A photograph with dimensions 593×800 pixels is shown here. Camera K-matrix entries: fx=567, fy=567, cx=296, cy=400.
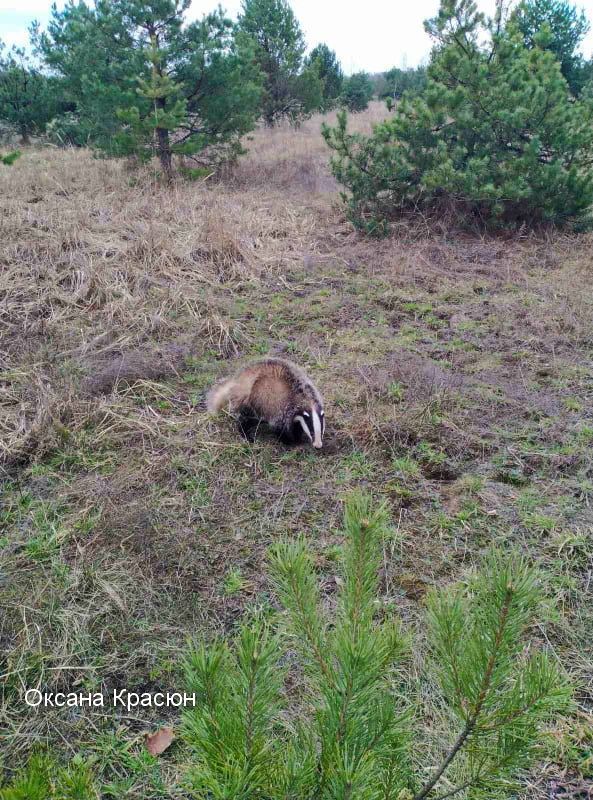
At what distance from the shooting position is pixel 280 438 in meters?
3.91

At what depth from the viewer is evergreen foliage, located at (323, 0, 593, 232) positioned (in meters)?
7.23

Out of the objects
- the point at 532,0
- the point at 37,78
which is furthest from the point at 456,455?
the point at 37,78

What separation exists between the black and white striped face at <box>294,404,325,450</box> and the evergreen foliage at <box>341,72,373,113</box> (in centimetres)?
1790

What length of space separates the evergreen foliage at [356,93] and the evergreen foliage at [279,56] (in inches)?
159

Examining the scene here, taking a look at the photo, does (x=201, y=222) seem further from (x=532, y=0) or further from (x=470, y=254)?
(x=532, y=0)

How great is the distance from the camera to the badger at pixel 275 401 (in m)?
3.74

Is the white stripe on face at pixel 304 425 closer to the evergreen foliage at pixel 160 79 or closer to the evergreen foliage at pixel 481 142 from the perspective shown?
the evergreen foliage at pixel 481 142

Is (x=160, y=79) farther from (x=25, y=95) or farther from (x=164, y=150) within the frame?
(x=25, y=95)

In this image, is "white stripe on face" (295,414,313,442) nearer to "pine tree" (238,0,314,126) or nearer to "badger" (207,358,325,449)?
"badger" (207,358,325,449)

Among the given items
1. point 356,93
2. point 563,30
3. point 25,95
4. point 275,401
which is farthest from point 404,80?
point 275,401

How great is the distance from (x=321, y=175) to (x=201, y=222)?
4.32m

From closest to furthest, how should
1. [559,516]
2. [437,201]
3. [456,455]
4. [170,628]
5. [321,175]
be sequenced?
1. [170,628]
2. [559,516]
3. [456,455]
4. [437,201]
5. [321,175]

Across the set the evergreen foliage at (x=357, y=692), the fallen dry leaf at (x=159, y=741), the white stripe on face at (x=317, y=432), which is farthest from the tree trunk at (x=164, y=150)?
the evergreen foliage at (x=357, y=692)

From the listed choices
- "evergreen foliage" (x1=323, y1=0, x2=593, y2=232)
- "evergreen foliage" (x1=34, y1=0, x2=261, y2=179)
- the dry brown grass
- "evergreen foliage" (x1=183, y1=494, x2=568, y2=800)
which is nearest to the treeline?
"evergreen foliage" (x1=34, y1=0, x2=261, y2=179)
